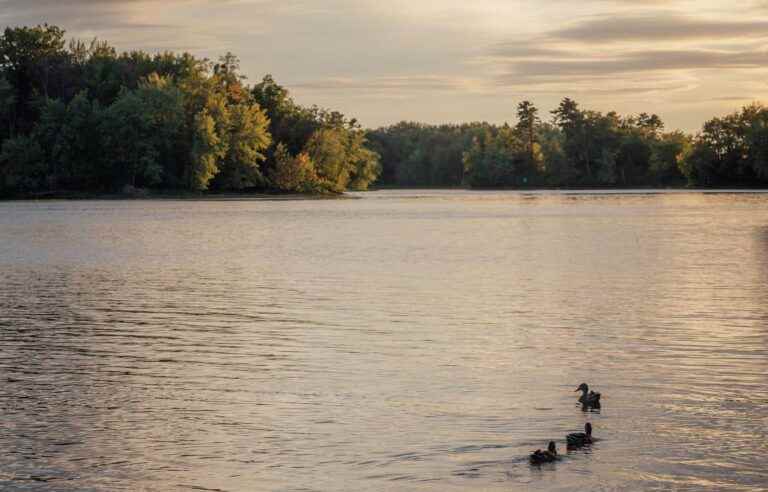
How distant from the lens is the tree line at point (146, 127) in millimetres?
146875

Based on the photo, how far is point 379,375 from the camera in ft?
63.4

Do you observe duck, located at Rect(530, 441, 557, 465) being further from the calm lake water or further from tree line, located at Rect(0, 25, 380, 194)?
tree line, located at Rect(0, 25, 380, 194)

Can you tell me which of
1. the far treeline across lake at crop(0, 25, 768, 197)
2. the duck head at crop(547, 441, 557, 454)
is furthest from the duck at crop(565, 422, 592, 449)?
the far treeline across lake at crop(0, 25, 768, 197)

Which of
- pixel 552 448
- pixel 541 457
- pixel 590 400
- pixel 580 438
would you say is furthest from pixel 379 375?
pixel 541 457

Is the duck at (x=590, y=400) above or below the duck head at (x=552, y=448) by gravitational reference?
above

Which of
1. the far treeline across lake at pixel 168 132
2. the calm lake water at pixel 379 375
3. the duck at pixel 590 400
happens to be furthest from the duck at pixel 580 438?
the far treeline across lake at pixel 168 132

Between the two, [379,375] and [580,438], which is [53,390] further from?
[580,438]

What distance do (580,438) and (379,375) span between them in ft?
18.2

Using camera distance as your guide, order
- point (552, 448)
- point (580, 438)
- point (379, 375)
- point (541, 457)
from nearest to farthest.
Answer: point (541, 457) < point (552, 448) < point (580, 438) < point (379, 375)

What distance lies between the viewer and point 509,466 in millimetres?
13672

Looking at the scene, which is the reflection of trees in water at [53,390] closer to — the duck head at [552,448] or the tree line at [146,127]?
the duck head at [552,448]

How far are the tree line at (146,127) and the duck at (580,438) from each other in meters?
134

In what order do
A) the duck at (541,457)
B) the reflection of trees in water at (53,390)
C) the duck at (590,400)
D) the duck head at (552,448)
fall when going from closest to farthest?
the duck at (541,457), the duck head at (552,448), the reflection of trees in water at (53,390), the duck at (590,400)

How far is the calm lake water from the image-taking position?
13672 mm
